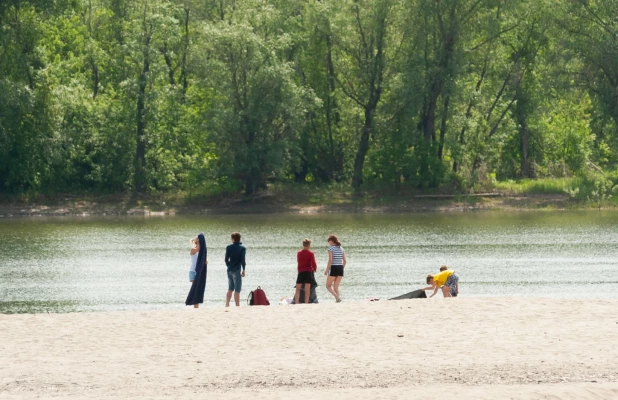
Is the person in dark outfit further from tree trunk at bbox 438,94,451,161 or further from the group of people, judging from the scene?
tree trunk at bbox 438,94,451,161

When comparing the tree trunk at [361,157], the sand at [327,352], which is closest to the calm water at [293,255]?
the sand at [327,352]

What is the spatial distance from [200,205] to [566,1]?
25.1 m

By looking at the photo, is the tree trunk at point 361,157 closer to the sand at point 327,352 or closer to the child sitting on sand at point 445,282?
the child sitting on sand at point 445,282

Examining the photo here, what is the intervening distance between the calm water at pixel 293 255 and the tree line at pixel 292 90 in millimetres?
6594

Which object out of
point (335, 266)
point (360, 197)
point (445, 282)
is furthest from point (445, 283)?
point (360, 197)

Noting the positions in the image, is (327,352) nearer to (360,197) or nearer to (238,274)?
(238,274)

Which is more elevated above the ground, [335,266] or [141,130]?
[141,130]

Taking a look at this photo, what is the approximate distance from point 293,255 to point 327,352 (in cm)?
Result: 2391

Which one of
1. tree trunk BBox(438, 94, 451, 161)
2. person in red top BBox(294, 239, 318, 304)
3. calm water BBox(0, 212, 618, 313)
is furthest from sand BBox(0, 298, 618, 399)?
tree trunk BBox(438, 94, 451, 161)

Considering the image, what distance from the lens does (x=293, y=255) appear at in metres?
42.1

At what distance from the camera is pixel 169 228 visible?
56.9 meters

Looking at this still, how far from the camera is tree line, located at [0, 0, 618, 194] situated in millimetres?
68062

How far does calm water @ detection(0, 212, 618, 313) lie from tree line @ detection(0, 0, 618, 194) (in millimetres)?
6594

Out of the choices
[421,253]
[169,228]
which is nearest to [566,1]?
[169,228]
